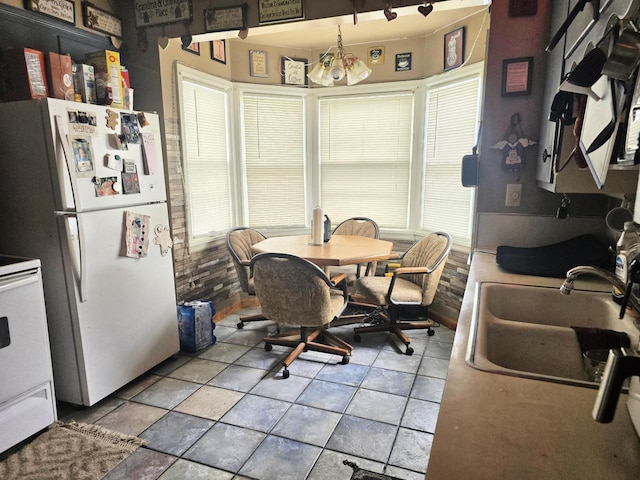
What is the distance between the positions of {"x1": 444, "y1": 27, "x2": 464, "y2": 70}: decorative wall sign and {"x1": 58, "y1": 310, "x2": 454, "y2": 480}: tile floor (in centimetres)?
236

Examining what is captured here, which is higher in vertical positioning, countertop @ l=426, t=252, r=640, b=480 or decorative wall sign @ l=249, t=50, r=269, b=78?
decorative wall sign @ l=249, t=50, r=269, b=78

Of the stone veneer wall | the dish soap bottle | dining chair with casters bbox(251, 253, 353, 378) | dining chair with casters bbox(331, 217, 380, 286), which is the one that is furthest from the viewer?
dining chair with casters bbox(331, 217, 380, 286)

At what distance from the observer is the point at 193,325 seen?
3.01 metres

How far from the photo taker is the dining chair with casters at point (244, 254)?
11.1 feet

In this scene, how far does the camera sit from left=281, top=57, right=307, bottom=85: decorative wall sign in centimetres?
395

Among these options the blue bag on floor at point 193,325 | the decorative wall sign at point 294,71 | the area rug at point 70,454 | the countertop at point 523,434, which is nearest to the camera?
the countertop at point 523,434

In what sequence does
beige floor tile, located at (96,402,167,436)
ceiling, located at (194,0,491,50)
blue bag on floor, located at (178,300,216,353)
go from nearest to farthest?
beige floor tile, located at (96,402,167,436)
ceiling, located at (194,0,491,50)
blue bag on floor, located at (178,300,216,353)

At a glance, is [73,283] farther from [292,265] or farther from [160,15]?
Result: [160,15]

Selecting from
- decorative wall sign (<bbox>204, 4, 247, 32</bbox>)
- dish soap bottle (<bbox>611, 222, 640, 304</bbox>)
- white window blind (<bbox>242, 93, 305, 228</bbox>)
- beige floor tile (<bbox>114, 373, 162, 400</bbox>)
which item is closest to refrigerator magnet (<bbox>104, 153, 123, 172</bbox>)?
decorative wall sign (<bbox>204, 4, 247, 32</bbox>)

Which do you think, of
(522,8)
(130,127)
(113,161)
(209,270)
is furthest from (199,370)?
(522,8)

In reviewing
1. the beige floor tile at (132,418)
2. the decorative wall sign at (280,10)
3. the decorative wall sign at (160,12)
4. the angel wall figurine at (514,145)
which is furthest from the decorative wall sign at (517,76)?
the beige floor tile at (132,418)

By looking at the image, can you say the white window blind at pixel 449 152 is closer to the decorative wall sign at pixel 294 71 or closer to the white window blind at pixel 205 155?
the decorative wall sign at pixel 294 71

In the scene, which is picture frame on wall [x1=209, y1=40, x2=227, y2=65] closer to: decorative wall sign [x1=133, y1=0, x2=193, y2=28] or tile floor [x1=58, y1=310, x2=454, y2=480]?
decorative wall sign [x1=133, y1=0, x2=193, y2=28]

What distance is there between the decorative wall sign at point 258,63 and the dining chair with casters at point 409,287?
7.36 ft
